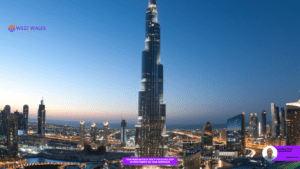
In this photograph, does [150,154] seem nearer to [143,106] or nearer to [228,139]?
[143,106]

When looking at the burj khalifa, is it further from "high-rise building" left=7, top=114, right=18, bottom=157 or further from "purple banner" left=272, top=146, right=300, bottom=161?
"purple banner" left=272, top=146, right=300, bottom=161

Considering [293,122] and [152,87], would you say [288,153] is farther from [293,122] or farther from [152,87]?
[152,87]

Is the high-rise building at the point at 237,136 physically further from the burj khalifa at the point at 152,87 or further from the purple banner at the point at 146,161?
the purple banner at the point at 146,161

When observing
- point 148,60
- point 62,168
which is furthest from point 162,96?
point 62,168

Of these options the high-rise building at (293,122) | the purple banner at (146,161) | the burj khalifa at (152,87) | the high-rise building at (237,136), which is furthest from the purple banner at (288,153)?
the high-rise building at (237,136)

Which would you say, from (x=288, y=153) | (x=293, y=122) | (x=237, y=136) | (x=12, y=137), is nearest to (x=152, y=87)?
(x=237, y=136)

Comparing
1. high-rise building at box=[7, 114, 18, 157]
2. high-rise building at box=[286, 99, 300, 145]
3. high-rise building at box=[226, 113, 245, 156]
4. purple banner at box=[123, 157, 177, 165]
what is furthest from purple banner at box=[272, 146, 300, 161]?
high-rise building at box=[7, 114, 18, 157]
